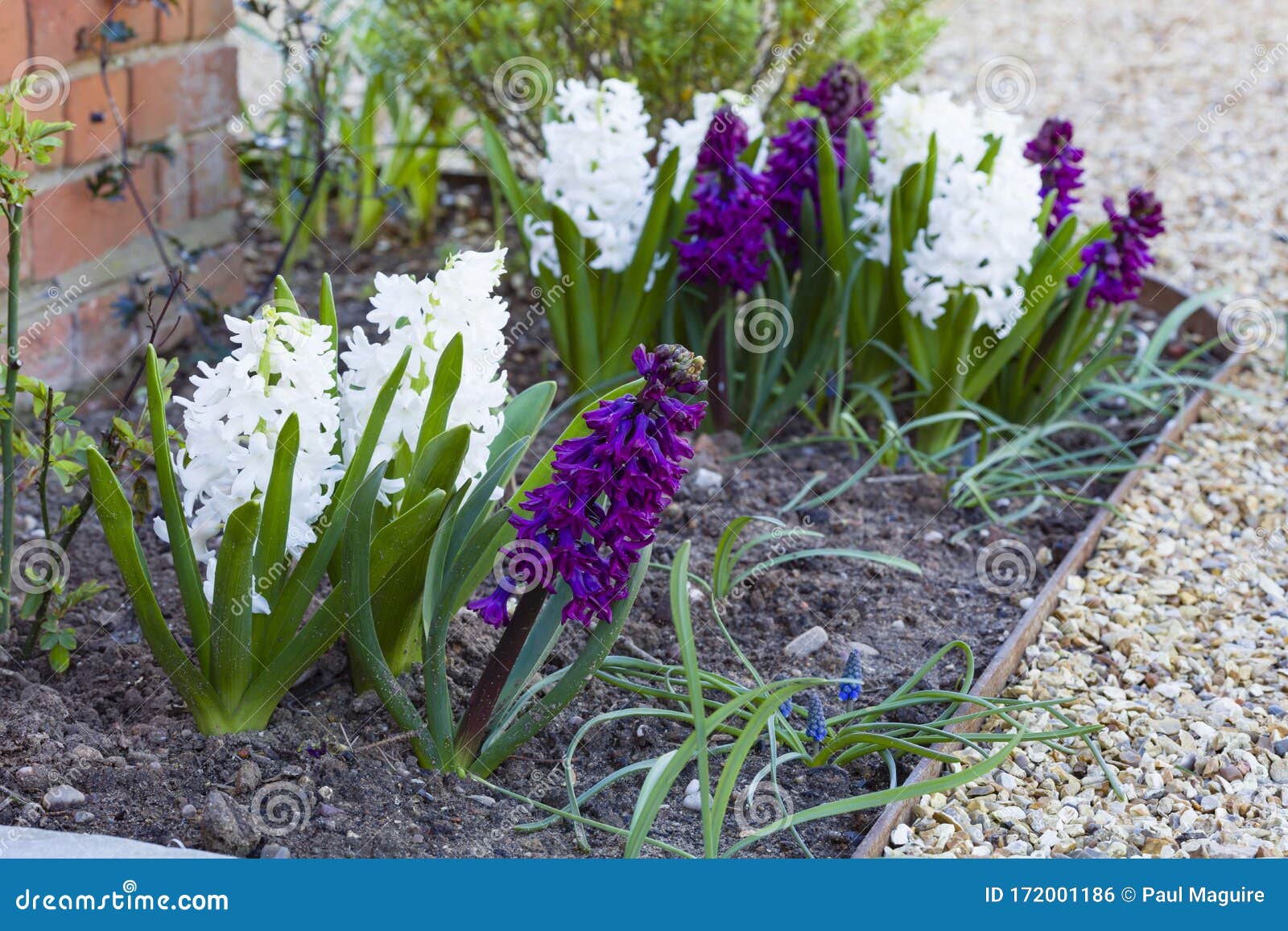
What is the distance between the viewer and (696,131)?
2996 millimetres

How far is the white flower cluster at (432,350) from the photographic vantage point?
1792mm

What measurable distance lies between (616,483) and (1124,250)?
190cm

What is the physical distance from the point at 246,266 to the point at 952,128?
2.20 meters

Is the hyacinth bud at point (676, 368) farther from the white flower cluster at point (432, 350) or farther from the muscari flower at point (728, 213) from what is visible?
the muscari flower at point (728, 213)

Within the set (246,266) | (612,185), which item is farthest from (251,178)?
(612,185)

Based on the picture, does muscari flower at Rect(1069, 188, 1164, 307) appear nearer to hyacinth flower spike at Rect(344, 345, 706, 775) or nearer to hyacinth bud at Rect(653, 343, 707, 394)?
hyacinth flower spike at Rect(344, 345, 706, 775)

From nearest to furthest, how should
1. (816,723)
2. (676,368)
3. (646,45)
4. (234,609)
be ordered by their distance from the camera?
(676,368)
(234,609)
(816,723)
(646,45)

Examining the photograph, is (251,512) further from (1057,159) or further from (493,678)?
(1057,159)

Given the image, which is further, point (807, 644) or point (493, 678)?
point (807, 644)

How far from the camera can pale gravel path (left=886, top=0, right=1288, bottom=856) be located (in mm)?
1958

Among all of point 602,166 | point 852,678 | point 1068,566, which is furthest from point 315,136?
point 852,678

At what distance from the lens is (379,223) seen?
4301 millimetres

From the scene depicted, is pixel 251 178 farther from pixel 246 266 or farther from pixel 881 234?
pixel 881 234

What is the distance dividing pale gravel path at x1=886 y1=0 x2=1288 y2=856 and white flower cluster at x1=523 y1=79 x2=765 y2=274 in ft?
4.03
